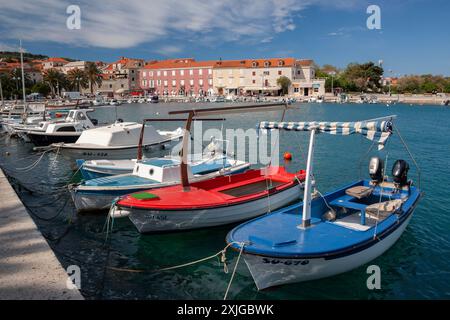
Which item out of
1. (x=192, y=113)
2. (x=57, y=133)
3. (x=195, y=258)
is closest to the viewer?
(x=195, y=258)

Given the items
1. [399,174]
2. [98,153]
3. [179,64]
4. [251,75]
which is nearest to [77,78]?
[179,64]

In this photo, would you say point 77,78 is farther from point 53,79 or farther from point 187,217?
point 187,217

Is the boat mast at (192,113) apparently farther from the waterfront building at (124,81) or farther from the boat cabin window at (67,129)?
the waterfront building at (124,81)

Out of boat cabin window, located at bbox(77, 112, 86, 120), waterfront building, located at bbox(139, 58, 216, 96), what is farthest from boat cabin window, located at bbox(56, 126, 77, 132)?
waterfront building, located at bbox(139, 58, 216, 96)

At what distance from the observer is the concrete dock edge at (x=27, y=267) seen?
270 inches

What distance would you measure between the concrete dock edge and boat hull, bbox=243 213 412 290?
13.3ft

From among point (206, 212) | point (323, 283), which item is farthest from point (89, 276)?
point (323, 283)

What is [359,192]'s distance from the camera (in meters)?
12.1

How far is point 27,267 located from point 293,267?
245 inches

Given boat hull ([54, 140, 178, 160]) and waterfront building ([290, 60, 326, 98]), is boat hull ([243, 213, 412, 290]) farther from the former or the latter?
waterfront building ([290, 60, 326, 98])

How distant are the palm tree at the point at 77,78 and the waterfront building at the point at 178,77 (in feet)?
83.5
